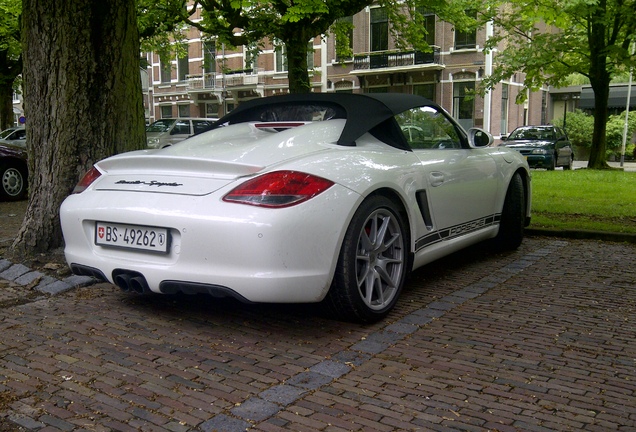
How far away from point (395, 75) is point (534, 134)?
15.3 meters

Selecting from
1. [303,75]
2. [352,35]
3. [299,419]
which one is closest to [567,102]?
[352,35]

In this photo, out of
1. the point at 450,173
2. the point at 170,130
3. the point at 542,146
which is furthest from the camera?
the point at 542,146

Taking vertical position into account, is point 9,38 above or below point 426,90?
above

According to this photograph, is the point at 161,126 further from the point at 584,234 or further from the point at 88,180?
the point at 88,180

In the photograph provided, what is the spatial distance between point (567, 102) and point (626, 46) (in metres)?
23.9

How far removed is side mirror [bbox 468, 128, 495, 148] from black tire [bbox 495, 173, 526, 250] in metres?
0.64

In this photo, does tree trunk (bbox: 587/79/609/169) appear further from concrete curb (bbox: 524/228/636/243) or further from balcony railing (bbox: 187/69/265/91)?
balcony railing (bbox: 187/69/265/91)

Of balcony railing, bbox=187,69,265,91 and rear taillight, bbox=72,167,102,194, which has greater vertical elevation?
balcony railing, bbox=187,69,265,91

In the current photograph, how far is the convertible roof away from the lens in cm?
431

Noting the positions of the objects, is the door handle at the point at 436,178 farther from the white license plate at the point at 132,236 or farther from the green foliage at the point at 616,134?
the green foliage at the point at 616,134

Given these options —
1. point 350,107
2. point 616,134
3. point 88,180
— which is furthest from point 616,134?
point 88,180

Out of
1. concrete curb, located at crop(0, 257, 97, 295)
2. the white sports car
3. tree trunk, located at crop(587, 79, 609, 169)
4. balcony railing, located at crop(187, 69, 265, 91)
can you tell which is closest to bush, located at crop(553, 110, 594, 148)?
tree trunk, located at crop(587, 79, 609, 169)

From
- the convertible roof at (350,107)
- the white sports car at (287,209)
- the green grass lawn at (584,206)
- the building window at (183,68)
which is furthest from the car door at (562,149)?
the building window at (183,68)

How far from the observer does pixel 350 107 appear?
4.52 metres
